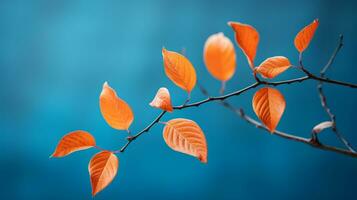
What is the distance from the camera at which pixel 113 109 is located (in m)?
0.32

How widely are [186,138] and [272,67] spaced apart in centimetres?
10

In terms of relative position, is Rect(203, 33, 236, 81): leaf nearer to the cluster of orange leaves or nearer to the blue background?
the cluster of orange leaves

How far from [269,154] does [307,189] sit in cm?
27

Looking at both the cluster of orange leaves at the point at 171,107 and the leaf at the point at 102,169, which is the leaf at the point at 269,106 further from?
the leaf at the point at 102,169

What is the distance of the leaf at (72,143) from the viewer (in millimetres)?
301

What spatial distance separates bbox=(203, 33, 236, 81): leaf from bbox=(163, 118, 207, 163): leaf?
0.09m

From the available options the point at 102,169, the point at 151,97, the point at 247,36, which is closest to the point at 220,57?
the point at 247,36

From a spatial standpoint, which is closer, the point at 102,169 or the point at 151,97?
the point at 102,169

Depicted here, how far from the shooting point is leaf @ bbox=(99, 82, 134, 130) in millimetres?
312

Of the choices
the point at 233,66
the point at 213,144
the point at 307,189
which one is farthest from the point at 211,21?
the point at 233,66

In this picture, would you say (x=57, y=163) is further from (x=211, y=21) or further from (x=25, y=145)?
(x=211, y=21)

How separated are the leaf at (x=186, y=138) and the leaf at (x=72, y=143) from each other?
8 centimetres

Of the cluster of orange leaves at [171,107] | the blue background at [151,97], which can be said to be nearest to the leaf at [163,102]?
the cluster of orange leaves at [171,107]

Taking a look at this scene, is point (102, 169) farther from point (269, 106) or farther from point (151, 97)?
point (151, 97)
